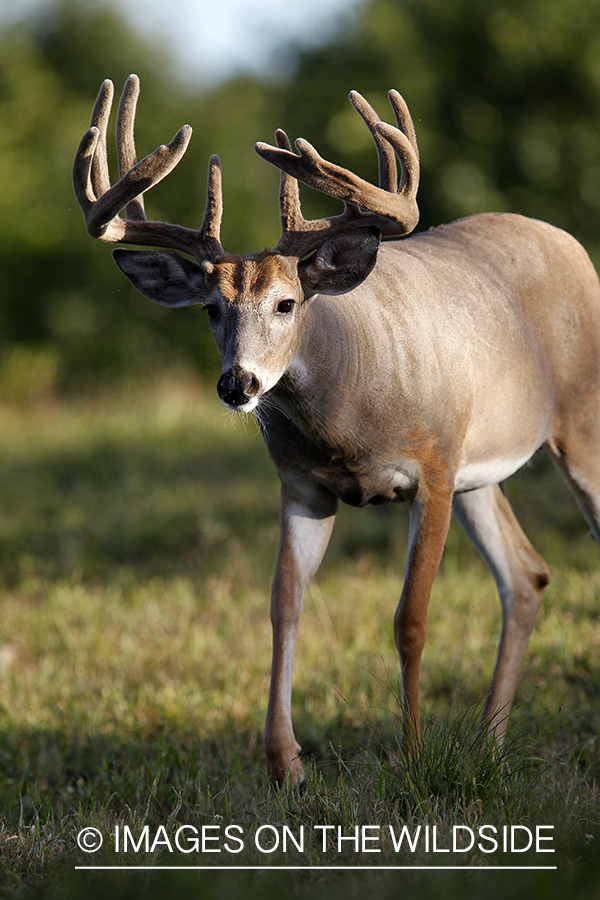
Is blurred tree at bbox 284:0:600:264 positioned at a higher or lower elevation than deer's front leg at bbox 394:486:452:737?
higher

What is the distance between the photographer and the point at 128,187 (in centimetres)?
395

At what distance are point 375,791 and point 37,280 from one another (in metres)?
17.5

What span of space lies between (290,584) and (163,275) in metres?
1.33

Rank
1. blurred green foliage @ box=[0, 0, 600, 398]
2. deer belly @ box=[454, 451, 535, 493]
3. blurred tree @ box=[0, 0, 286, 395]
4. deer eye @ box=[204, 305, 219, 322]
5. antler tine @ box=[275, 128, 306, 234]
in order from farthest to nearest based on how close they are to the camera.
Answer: blurred green foliage @ box=[0, 0, 600, 398], blurred tree @ box=[0, 0, 286, 395], deer belly @ box=[454, 451, 535, 493], antler tine @ box=[275, 128, 306, 234], deer eye @ box=[204, 305, 219, 322]

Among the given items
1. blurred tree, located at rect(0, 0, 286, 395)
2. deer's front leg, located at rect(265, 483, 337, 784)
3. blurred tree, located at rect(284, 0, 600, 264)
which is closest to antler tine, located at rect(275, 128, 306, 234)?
deer's front leg, located at rect(265, 483, 337, 784)

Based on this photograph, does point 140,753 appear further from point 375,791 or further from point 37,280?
point 37,280

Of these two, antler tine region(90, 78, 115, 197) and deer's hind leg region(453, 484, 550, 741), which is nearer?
antler tine region(90, 78, 115, 197)

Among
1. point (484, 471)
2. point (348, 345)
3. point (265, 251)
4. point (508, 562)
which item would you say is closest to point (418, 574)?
point (484, 471)

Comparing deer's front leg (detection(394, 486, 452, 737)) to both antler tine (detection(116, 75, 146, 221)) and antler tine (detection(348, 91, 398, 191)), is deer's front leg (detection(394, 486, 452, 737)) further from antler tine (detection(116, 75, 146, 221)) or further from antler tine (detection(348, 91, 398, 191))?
antler tine (detection(116, 75, 146, 221))

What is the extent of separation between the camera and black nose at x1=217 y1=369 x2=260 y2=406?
3609 mm

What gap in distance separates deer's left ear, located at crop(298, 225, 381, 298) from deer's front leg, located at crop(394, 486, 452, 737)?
2.84 feet

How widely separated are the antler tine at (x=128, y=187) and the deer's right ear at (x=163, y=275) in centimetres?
6

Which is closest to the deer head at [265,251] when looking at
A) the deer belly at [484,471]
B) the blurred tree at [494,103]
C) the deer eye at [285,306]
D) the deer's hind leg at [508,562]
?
the deer eye at [285,306]

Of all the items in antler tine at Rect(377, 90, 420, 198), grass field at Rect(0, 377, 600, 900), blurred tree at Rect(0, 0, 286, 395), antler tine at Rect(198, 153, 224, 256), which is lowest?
Answer: grass field at Rect(0, 377, 600, 900)
